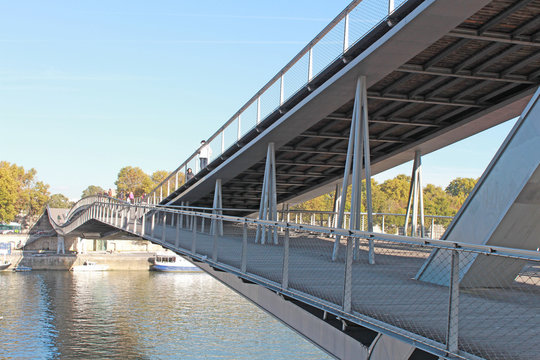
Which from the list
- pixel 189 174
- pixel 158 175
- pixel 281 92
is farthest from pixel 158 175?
pixel 281 92

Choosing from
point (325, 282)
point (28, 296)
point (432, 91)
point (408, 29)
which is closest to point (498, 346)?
point (325, 282)

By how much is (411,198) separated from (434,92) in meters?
4.91

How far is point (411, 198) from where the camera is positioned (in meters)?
18.8

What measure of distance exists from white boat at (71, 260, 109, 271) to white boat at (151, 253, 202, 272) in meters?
4.80

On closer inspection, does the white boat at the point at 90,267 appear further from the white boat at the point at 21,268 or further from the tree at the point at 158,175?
the tree at the point at 158,175

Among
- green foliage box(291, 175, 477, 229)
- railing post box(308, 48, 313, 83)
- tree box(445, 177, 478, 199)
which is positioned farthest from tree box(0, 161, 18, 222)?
tree box(445, 177, 478, 199)

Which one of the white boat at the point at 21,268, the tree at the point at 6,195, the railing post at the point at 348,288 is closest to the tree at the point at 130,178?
the tree at the point at 6,195

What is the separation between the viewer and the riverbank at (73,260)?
55500 mm

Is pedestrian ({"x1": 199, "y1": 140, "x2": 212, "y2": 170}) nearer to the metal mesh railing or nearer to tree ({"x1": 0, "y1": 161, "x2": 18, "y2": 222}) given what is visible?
the metal mesh railing

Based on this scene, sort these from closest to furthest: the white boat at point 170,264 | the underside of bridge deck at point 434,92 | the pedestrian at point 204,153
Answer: the underside of bridge deck at point 434,92 < the pedestrian at point 204,153 < the white boat at point 170,264

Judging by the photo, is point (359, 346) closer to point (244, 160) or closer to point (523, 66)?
point (523, 66)

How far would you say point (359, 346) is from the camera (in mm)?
6512

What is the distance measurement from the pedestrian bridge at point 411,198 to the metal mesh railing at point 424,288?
0.02 metres

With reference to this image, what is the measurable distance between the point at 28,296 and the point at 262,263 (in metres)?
34.0
